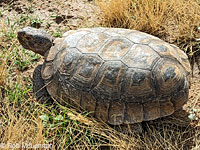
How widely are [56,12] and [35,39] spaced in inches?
70.6

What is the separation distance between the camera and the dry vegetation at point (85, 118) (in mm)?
3559

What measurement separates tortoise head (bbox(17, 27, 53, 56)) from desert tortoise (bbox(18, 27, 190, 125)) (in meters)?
0.55

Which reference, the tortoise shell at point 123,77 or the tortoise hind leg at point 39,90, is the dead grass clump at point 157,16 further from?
the tortoise hind leg at point 39,90

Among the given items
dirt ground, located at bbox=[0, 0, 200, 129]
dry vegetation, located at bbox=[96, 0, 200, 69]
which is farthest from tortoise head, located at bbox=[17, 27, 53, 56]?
dry vegetation, located at bbox=[96, 0, 200, 69]

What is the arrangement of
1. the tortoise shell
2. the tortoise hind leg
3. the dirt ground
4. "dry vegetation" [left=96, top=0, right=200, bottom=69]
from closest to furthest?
the tortoise shell → the tortoise hind leg → "dry vegetation" [left=96, top=0, right=200, bottom=69] → the dirt ground

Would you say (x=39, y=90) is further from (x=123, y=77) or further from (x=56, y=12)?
(x=56, y=12)

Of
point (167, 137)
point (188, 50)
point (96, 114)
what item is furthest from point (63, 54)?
point (188, 50)

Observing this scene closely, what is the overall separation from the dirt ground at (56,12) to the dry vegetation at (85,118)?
766 mm

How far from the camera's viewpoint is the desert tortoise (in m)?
3.50

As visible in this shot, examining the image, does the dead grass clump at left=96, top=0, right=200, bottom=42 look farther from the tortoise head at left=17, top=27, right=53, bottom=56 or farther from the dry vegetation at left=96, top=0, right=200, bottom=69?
the tortoise head at left=17, top=27, right=53, bottom=56

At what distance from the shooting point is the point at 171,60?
3646 millimetres

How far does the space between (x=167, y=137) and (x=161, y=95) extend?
686mm

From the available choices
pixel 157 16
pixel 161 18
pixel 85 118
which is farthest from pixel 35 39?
pixel 161 18

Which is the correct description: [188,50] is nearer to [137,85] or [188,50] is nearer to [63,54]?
[137,85]
